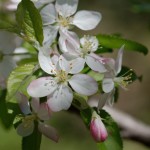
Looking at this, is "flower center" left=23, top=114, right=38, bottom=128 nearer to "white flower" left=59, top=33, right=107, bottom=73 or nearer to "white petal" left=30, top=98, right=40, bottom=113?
"white petal" left=30, top=98, right=40, bottom=113

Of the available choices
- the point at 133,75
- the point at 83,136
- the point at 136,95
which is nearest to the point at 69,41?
the point at 133,75

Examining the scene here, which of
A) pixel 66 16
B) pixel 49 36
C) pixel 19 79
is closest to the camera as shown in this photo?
pixel 19 79

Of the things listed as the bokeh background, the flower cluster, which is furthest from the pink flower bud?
the bokeh background

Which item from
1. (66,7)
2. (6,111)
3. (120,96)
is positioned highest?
(66,7)

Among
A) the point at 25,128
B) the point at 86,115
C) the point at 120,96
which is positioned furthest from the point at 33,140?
the point at 120,96

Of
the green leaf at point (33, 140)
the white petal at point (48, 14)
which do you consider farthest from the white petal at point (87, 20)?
the green leaf at point (33, 140)

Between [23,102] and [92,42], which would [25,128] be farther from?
[92,42]

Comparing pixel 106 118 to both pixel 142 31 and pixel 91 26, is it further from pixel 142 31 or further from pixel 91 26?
pixel 142 31

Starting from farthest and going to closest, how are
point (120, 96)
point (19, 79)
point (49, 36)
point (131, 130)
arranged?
point (120, 96) < point (131, 130) < point (49, 36) < point (19, 79)
